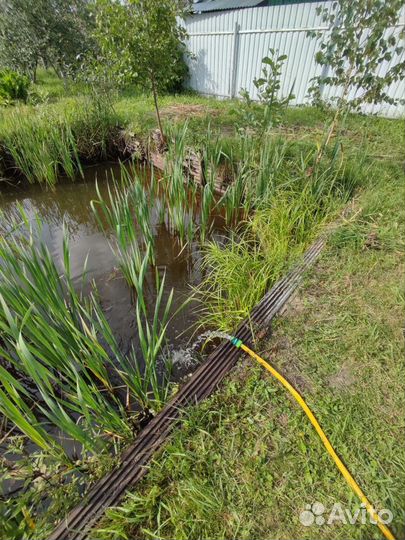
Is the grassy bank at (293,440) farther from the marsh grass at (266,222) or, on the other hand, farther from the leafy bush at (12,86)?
the leafy bush at (12,86)

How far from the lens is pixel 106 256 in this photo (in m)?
2.64

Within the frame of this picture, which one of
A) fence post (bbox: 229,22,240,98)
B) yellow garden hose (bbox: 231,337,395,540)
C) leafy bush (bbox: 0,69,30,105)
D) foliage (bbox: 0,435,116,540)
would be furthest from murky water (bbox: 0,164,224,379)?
fence post (bbox: 229,22,240,98)

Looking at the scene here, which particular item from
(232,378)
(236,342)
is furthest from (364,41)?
(232,378)

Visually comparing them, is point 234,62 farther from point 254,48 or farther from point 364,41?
point 364,41

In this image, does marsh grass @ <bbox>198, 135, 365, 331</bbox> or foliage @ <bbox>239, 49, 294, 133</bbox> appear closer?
marsh grass @ <bbox>198, 135, 365, 331</bbox>

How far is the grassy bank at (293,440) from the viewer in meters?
0.96

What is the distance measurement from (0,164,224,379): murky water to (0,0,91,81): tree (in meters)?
4.70

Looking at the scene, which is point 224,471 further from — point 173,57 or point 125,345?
point 173,57

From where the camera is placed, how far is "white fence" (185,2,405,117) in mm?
5122

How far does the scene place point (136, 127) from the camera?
4199mm

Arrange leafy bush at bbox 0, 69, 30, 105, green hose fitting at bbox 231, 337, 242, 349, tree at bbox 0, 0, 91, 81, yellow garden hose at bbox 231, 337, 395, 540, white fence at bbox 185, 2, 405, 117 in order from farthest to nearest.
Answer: tree at bbox 0, 0, 91, 81
leafy bush at bbox 0, 69, 30, 105
white fence at bbox 185, 2, 405, 117
green hose fitting at bbox 231, 337, 242, 349
yellow garden hose at bbox 231, 337, 395, 540

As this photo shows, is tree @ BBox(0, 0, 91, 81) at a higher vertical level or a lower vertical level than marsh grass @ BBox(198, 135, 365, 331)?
higher

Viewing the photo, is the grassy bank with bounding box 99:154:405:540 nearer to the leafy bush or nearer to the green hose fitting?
the green hose fitting

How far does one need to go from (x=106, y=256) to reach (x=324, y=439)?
7.52 ft
